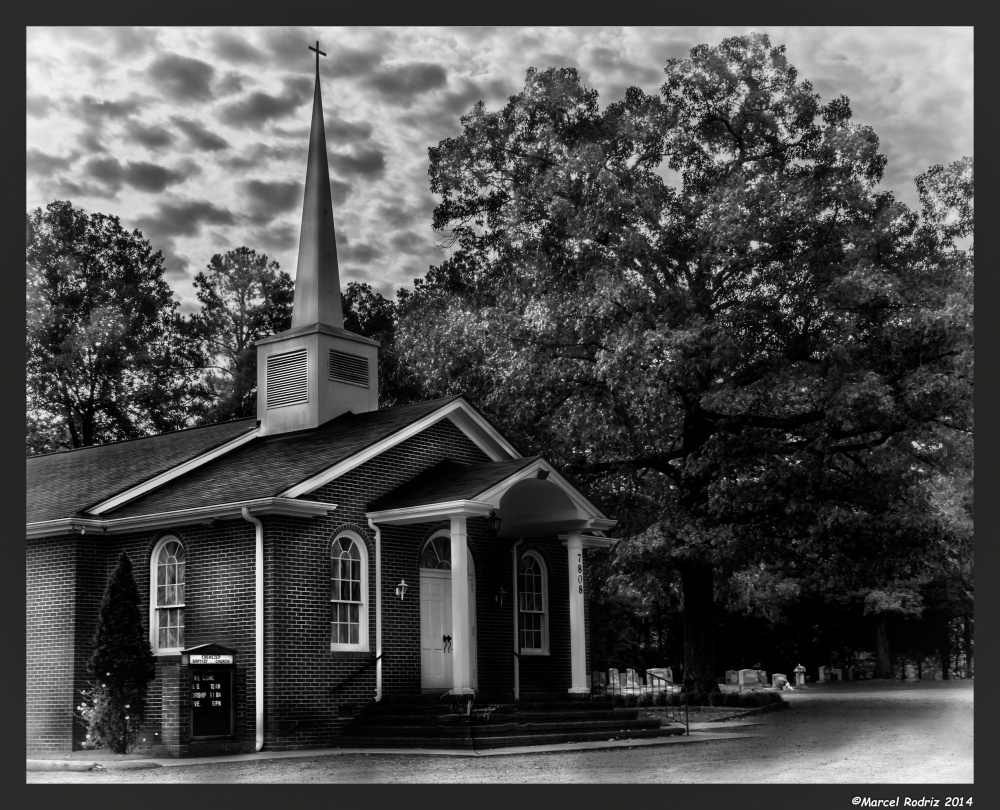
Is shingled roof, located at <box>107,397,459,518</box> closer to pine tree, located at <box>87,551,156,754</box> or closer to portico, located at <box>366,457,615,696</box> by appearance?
portico, located at <box>366,457,615,696</box>

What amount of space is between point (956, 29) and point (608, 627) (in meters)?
26.0

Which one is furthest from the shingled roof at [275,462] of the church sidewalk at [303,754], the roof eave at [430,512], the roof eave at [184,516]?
the church sidewalk at [303,754]

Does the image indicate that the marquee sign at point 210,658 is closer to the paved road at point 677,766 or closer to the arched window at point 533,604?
the paved road at point 677,766

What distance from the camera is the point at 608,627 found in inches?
1473

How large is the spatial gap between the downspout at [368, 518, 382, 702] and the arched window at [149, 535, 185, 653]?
9.34 ft

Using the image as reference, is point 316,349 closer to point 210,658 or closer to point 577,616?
point 577,616

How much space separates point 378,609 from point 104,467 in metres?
6.58

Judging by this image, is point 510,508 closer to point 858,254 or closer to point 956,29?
point 858,254

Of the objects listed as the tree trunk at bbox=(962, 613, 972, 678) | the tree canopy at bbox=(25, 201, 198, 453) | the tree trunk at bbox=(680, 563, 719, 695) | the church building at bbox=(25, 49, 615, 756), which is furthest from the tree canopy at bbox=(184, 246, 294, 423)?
the tree trunk at bbox=(962, 613, 972, 678)

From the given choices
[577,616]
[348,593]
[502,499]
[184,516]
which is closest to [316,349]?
[502,499]

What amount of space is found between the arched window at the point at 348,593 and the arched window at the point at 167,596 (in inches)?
89.7

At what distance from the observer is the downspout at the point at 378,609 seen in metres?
19.1

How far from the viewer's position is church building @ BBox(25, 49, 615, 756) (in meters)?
18.0

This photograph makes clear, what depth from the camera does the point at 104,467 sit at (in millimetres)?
22812
